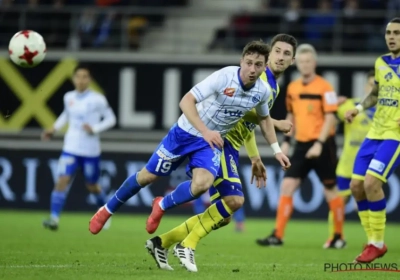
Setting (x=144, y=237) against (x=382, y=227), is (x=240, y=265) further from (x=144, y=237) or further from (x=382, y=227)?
(x=144, y=237)

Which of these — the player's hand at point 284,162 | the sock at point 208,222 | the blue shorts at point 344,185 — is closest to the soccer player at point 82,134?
the blue shorts at point 344,185

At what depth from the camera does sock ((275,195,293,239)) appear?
12023 mm

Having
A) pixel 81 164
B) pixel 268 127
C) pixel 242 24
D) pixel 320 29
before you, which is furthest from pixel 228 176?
pixel 242 24

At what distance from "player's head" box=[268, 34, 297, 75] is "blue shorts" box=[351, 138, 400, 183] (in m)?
1.40

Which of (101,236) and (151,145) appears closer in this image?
(101,236)

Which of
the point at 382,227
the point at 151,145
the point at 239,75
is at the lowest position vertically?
the point at 151,145

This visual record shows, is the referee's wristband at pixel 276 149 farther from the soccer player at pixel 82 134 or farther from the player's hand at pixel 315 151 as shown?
the soccer player at pixel 82 134

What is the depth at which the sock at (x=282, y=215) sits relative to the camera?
12023mm

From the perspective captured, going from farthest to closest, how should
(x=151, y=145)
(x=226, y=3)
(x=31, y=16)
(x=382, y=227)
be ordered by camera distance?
(x=226, y=3)
(x=31, y=16)
(x=151, y=145)
(x=382, y=227)

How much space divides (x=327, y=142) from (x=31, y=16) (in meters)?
9.11

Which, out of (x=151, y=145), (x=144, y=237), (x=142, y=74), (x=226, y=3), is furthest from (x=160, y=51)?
(x=144, y=237)

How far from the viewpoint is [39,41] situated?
32.7ft

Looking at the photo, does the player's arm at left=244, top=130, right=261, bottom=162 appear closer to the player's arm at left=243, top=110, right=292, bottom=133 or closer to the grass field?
the player's arm at left=243, top=110, right=292, bottom=133

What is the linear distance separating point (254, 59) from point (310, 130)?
4.37 metres
